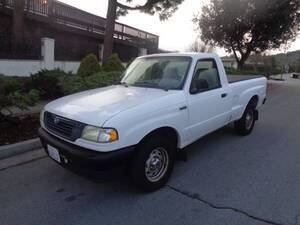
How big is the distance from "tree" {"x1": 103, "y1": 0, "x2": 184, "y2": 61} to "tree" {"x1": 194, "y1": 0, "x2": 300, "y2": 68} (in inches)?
214

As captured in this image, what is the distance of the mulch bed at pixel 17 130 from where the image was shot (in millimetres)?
4274

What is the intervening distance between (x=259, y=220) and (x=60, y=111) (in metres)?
2.58

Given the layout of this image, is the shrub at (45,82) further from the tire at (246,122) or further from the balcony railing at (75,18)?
the balcony railing at (75,18)

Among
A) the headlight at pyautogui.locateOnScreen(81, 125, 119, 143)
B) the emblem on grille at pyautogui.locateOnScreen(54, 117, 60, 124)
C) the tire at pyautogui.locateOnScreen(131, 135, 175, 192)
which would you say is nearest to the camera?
the headlight at pyautogui.locateOnScreen(81, 125, 119, 143)

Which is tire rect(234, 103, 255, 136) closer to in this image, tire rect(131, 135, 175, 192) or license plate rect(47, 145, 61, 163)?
tire rect(131, 135, 175, 192)

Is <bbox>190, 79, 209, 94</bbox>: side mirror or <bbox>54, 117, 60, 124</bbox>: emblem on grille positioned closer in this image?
<bbox>54, 117, 60, 124</bbox>: emblem on grille

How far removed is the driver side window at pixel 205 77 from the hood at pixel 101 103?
518 mm

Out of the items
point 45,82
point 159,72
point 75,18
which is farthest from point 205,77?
point 75,18

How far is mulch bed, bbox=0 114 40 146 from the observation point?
14.0 ft

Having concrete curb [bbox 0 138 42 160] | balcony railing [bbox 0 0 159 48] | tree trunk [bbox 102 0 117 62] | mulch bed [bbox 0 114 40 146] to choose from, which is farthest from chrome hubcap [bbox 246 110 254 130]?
balcony railing [bbox 0 0 159 48]

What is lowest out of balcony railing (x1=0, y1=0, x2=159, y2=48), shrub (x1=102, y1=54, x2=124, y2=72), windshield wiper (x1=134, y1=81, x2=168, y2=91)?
windshield wiper (x1=134, y1=81, x2=168, y2=91)

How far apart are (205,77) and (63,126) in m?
2.27

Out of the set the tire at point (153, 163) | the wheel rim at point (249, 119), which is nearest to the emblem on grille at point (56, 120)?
the tire at point (153, 163)

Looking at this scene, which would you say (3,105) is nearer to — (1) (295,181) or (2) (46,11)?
(1) (295,181)
